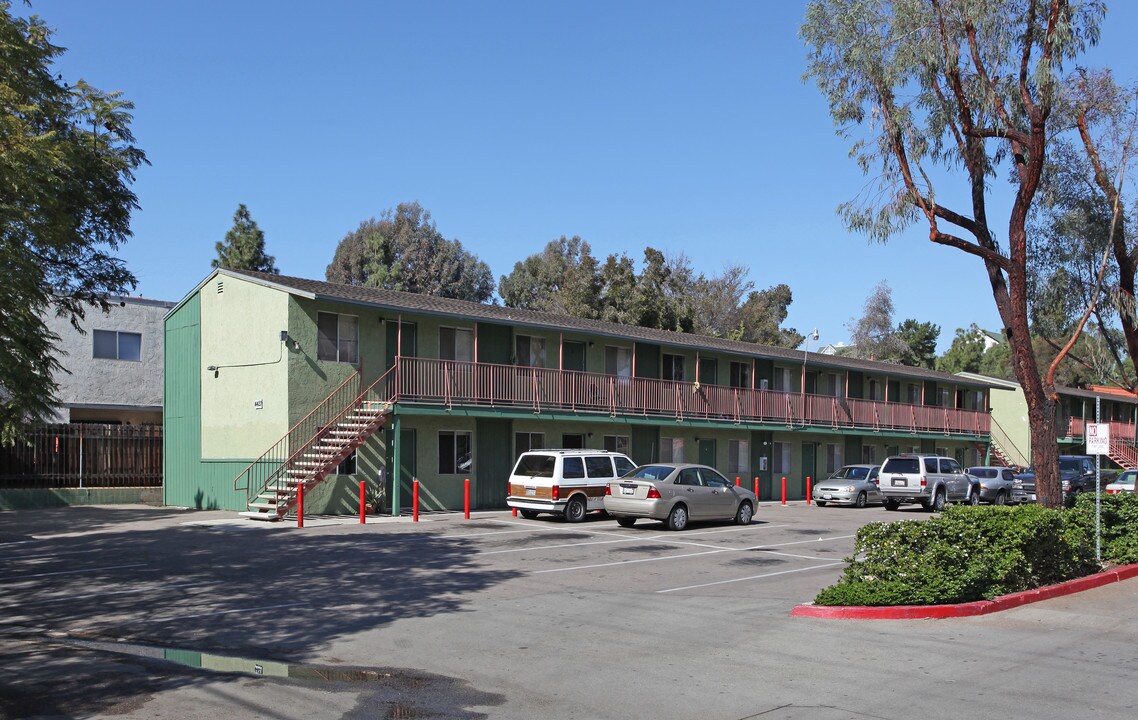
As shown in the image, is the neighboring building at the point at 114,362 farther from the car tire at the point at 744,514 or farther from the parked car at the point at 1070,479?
the parked car at the point at 1070,479

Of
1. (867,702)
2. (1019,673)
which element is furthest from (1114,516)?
(867,702)

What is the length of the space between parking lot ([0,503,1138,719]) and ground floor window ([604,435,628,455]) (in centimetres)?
1440

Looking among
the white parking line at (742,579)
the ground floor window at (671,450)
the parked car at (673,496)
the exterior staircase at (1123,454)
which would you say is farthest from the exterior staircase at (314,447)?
the exterior staircase at (1123,454)

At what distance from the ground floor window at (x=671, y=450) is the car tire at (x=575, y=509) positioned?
10849 millimetres

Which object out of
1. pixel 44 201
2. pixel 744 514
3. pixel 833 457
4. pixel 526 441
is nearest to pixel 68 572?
pixel 44 201

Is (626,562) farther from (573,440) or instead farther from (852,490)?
(852,490)

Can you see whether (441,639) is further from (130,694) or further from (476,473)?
(476,473)

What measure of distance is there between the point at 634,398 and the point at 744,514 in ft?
28.8

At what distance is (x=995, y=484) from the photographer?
3450 centimetres

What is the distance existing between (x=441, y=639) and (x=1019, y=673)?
5483mm

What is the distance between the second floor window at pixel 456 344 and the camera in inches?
1130

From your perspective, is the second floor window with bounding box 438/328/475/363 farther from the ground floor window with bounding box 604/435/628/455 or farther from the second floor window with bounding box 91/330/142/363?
the second floor window with bounding box 91/330/142/363

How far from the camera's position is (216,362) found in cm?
2822

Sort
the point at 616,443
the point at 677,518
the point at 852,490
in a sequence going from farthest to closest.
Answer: the point at 616,443, the point at 852,490, the point at 677,518
